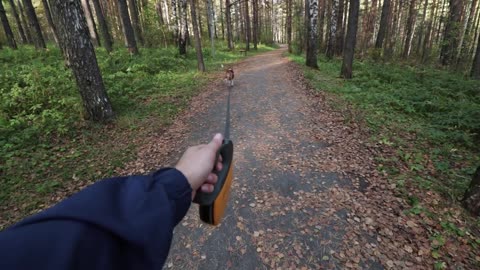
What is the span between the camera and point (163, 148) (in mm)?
6855

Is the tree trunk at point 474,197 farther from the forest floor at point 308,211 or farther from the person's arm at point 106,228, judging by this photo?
the person's arm at point 106,228

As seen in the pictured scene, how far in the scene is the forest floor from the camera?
3721 mm

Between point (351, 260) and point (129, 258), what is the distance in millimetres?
3658

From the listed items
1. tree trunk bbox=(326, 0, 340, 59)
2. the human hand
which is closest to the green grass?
the human hand

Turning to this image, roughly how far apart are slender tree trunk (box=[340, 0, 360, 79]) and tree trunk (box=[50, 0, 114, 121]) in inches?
435

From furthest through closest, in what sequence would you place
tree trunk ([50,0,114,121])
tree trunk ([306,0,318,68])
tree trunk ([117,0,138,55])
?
1. tree trunk ([117,0,138,55])
2. tree trunk ([306,0,318,68])
3. tree trunk ([50,0,114,121])

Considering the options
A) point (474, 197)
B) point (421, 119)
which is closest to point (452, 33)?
point (421, 119)

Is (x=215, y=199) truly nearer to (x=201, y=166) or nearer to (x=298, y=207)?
(x=201, y=166)

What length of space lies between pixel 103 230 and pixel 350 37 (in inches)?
555

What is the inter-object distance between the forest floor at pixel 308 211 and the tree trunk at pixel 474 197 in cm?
17

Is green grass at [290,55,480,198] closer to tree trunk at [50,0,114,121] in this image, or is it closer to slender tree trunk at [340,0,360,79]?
slender tree trunk at [340,0,360,79]

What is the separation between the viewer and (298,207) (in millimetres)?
4699

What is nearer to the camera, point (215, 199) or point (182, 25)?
point (215, 199)

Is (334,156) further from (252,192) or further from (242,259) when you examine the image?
(242,259)
